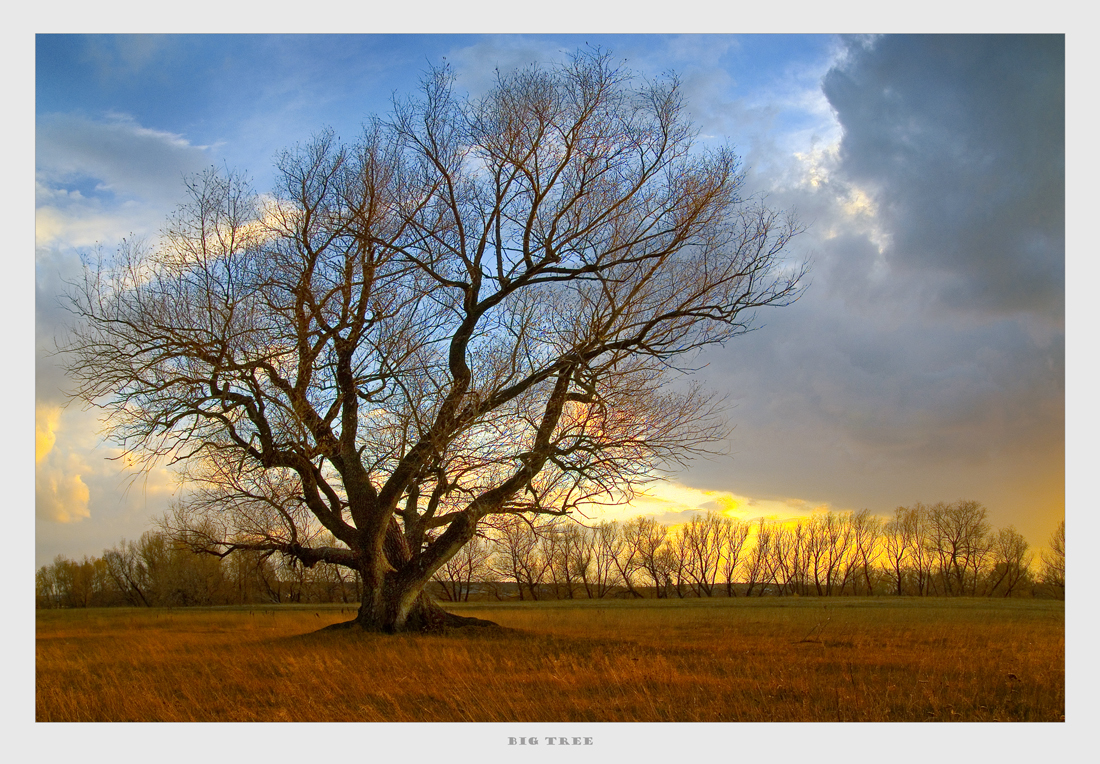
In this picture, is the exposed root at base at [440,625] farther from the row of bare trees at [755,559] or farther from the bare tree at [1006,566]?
the bare tree at [1006,566]

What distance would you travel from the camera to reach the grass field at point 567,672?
330 inches

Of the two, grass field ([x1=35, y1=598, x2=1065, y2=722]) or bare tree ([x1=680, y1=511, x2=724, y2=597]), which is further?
bare tree ([x1=680, y1=511, x2=724, y2=597])

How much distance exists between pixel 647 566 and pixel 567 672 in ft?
64.3

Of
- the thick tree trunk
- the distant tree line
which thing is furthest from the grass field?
the distant tree line

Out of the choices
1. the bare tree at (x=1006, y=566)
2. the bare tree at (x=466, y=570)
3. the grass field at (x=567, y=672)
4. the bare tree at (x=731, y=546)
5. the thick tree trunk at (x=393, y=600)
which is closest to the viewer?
the grass field at (x=567, y=672)

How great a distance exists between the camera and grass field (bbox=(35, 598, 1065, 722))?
8375 mm

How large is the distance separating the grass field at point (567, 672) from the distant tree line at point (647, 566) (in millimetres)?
1939

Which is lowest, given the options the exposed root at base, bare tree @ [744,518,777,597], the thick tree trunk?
bare tree @ [744,518,777,597]

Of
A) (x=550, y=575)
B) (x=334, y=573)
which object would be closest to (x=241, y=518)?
(x=334, y=573)

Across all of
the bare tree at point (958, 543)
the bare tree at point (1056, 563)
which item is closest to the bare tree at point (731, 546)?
the bare tree at point (958, 543)

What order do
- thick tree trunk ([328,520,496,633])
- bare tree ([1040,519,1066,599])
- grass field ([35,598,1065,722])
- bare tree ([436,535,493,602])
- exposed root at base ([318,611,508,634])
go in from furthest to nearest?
bare tree ([436,535,493,602])
exposed root at base ([318,611,508,634])
thick tree trunk ([328,520,496,633])
bare tree ([1040,519,1066,599])
grass field ([35,598,1065,722])

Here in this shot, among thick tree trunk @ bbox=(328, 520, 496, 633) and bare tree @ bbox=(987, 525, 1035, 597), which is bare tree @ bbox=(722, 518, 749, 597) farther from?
thick tree trunk @ bbox=(328, 520, 496, 633)

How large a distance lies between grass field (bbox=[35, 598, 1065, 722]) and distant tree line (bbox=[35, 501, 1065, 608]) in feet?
6.36

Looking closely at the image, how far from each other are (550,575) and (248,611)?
10.1 metres
